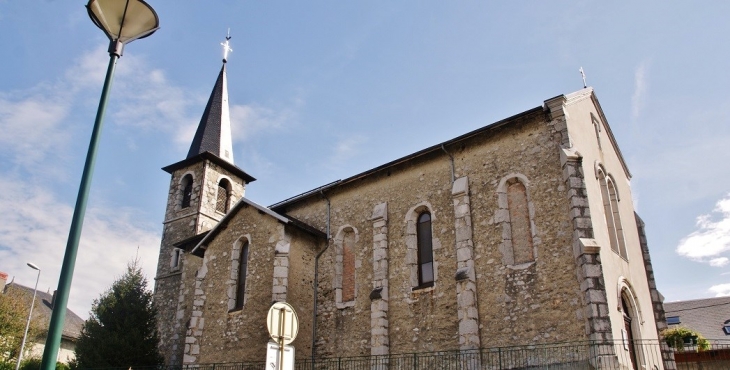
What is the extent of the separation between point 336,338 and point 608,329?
8397mm

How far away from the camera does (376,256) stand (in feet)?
57.5

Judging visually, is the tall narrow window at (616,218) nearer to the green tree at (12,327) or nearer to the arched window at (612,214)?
the arched window at (612,214)

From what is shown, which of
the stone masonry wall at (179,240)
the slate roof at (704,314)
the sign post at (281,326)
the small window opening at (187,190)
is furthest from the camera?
the small window opening at (187,190)

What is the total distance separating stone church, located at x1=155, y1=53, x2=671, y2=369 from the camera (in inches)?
550

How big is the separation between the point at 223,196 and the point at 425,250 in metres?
16.0

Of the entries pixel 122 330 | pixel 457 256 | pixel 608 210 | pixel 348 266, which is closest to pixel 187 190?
pixel 122 330

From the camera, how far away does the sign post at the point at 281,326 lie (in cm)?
636

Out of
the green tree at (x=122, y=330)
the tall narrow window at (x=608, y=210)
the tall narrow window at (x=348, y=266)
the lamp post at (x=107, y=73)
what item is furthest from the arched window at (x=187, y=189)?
the lamp post at (x=107, y=73)

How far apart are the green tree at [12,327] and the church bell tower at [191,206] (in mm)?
7771

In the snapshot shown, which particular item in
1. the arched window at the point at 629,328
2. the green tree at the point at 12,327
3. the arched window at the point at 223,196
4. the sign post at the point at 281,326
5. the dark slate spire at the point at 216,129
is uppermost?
the dark slate spire at the point at 216,129

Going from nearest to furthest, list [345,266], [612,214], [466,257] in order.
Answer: [466,257] < [612,214] < [345,266]

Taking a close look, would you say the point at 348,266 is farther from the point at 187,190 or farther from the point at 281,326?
the point at 187,190

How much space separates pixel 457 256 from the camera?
15.7m

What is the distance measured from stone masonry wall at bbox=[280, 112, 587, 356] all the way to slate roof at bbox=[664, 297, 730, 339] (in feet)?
62.5
